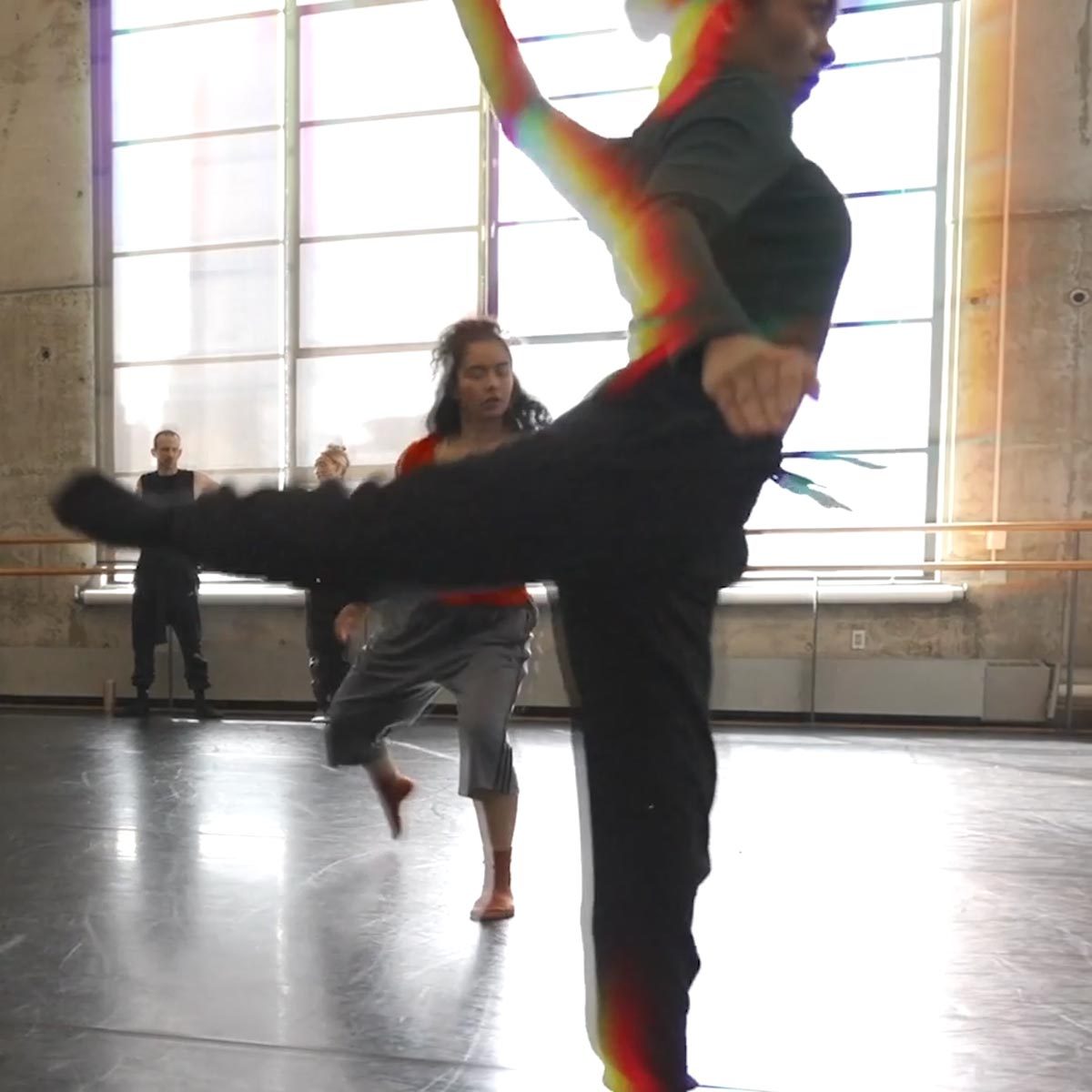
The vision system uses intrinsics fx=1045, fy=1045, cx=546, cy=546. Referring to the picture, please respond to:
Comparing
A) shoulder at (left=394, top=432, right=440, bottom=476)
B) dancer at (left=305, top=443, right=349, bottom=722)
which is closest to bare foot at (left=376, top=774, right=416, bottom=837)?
shoulder at (left=394, top=432, right=440, bottom=476)

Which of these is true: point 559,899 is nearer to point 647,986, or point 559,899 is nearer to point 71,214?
point 647,986

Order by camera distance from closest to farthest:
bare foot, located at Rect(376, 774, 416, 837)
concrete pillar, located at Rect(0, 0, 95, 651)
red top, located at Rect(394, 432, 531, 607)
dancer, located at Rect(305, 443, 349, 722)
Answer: red top, located at Rect(394, 432, 531, 607), bare foot, located at Rect(376, 774, 416, 837), dancer, located at Rect(305, 443, 349, 722), concrete pillar, located at Rect(0, 0, 95, 651)

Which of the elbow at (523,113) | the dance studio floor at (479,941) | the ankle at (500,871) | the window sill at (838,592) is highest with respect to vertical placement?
the elbow at (523,113)

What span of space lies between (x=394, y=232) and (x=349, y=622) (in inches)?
179

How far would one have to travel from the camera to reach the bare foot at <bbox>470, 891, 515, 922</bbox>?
219 cm

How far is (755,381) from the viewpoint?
0.82 metres

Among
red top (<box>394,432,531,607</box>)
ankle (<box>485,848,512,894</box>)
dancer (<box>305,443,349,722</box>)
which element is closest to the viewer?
red top (<box>394,432,531,607</box>)

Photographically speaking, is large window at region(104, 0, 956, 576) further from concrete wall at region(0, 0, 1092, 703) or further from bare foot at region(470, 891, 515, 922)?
bare foot at region(470, 891, 515, 922)

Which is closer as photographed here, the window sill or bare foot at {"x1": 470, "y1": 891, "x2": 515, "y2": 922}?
bare foot at {"x1": 470, "y1": 891, "x2": 515, "y2": 922}

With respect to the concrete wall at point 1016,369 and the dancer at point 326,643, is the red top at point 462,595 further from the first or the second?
the concrete wall at point 1016,369

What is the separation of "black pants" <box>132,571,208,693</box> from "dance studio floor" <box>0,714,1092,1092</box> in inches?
73.6

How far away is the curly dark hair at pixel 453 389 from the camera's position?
2.14 metres

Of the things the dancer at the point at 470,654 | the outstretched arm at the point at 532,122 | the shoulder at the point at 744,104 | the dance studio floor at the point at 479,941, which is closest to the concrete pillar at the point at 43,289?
the dance studio floor at the point at 479,941

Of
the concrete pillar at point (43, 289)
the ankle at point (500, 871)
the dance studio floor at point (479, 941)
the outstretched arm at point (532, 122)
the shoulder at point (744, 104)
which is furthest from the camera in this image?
the concrete pillar at point (43, 289)
